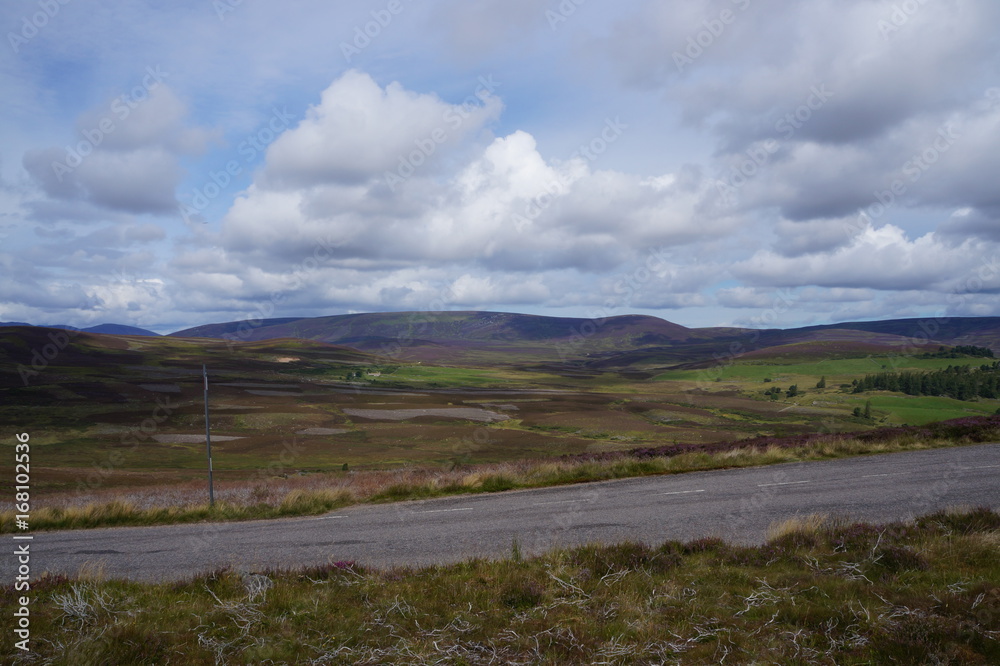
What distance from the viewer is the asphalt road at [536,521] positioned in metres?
10.5

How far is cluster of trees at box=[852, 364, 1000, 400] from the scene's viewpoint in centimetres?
8337

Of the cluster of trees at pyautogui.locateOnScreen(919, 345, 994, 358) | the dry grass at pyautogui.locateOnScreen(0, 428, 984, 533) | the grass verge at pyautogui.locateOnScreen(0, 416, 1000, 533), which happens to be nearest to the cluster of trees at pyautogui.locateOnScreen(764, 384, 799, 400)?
the cluster of trees at pyautogui.locateOnScreen(919, 345, 994, 358)

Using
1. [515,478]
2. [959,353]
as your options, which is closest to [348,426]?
[515,478]

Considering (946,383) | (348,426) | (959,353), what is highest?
(959,353)

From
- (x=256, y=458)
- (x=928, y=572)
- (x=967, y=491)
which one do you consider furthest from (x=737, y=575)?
(x=256, y=458)

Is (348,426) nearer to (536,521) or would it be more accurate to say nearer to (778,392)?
(536,521)

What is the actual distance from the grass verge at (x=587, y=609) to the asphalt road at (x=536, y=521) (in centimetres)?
165

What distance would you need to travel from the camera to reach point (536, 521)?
12469 millimetres

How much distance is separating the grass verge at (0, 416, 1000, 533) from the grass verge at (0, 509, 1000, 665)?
8.94 meters

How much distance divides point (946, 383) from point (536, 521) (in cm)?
10156

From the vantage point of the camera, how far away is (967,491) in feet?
41.6

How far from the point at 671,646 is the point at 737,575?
260 cm

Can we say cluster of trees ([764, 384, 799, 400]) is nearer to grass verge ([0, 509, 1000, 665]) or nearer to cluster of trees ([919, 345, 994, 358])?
cluster of trees ([919, 345, 994, 358])

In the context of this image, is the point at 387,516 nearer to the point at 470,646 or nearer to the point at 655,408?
the point at 470,646
